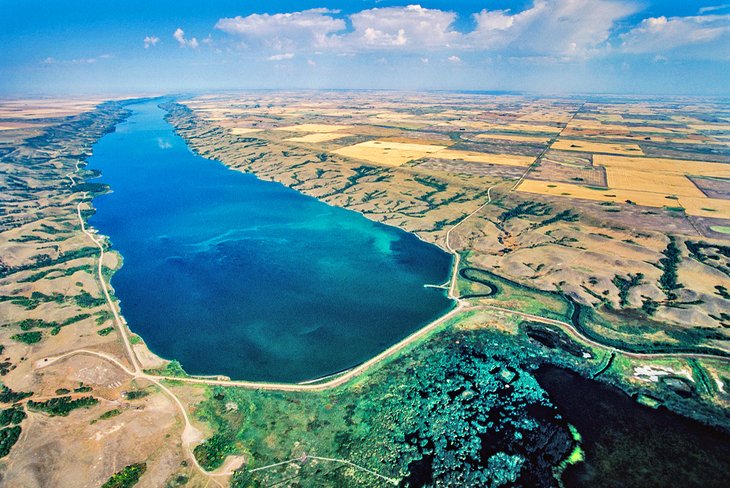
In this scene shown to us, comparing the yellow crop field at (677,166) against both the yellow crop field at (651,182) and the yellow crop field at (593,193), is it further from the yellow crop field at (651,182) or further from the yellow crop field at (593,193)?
the yellow crop field at (593,193)

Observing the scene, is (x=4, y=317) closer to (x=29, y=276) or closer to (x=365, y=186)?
(x=29, y=276)

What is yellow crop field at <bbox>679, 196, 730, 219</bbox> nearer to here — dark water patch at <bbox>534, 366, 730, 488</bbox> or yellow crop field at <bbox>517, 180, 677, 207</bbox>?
yellow crop field at <bbox>517, 180, 677, 207</bbox>

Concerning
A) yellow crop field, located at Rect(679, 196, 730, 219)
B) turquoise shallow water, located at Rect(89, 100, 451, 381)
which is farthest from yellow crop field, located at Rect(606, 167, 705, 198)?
turquoise shallow water, located at Rect(89, 100, 451, 381)

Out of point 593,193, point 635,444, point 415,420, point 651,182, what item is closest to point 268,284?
point 415,420

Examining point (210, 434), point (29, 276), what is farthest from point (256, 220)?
point (210, 434)

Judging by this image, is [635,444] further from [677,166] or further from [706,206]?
[677,166]

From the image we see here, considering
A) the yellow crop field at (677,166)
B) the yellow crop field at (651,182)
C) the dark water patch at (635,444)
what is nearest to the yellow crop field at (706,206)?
the yellow crop field at (651,182)
